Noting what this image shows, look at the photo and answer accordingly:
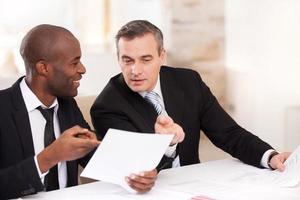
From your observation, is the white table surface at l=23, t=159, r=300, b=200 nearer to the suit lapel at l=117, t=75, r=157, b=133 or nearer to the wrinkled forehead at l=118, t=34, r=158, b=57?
the suit lapel at l=117, t=75, r=157, b=133

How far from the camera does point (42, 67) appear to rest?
5.72 feet

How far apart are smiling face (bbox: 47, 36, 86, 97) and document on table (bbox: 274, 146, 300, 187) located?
779 mm

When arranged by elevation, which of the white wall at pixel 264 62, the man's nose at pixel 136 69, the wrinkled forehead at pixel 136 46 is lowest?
the white wall at pixel 264 62

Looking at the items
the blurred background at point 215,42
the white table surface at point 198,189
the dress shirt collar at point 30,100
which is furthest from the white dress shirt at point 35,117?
the blurred background at point 215,42

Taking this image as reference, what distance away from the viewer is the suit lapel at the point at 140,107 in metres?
2.00

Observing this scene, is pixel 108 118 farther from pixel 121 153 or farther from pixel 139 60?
pixel 121 153

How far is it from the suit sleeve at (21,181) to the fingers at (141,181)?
26 centimetres

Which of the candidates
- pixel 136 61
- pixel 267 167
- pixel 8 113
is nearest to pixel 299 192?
pixel 267 167

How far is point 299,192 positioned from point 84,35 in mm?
3778

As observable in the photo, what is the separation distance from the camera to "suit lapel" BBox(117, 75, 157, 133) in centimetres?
200

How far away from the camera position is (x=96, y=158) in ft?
4.73

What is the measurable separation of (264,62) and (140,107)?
2.79 meters

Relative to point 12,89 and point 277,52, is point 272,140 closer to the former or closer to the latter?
point 277,52

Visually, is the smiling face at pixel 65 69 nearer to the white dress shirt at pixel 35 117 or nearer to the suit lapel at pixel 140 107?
the white dress shirt at pixel 35 117
